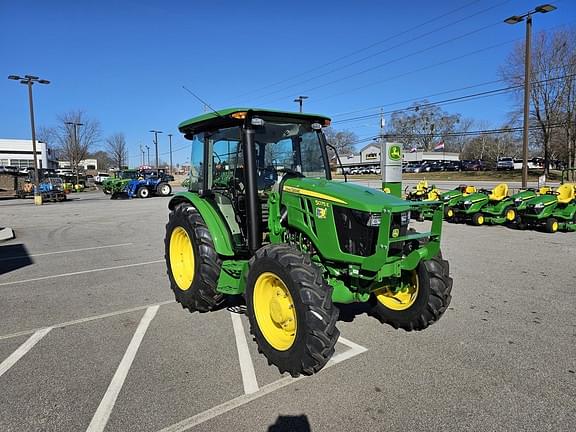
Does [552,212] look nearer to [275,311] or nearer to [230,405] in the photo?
[275,311]

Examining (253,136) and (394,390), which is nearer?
(394,390)

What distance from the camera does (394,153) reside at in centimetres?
893

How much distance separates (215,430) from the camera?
280 cm

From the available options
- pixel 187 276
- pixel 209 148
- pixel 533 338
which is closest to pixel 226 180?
pixel 209 148

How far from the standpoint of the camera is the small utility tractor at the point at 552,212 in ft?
37.6

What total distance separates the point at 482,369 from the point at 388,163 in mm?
5767

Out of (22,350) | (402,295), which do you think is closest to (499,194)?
(402,295)

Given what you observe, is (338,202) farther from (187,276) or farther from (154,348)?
(187,276)

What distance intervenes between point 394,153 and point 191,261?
17.4 feet

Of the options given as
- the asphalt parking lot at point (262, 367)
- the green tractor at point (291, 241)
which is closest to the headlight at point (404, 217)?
the green tractor at point (291, 241)

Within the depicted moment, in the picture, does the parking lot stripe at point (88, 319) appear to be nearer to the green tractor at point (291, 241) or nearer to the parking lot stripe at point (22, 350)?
the parking lot stripe at point (22, 350)

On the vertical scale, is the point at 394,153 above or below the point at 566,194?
above

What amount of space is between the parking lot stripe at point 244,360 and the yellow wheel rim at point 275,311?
0.93 ft

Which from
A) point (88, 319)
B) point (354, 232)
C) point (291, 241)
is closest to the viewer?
point (354, 232)
